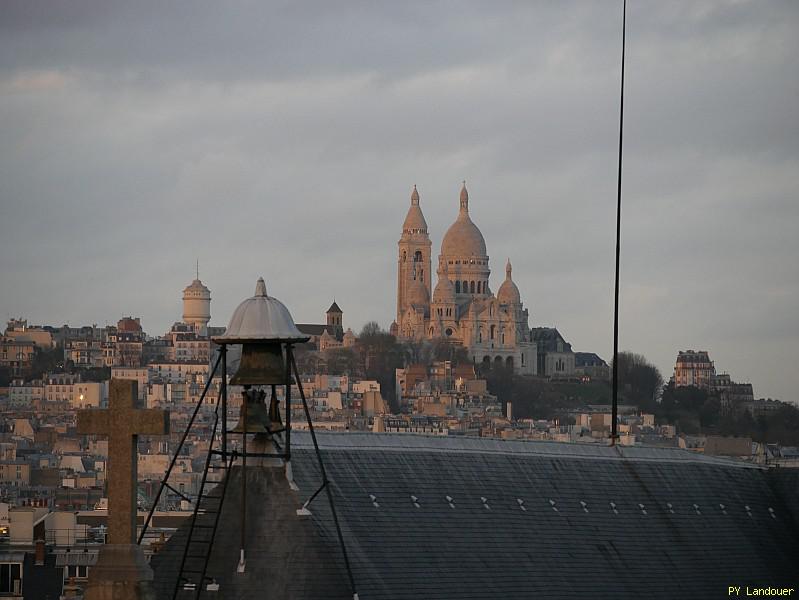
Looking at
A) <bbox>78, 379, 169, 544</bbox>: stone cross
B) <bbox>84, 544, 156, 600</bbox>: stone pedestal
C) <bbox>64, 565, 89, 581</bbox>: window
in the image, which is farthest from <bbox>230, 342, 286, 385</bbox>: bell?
<bbox>64, 565, 89, 581</bbox>: window

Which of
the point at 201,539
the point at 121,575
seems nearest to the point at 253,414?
the point at 201,539

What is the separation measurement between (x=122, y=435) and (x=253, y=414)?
7.96 m

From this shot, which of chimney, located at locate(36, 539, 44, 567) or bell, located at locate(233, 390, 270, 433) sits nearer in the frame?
bell, located at locate(233, 390, 270, 433)

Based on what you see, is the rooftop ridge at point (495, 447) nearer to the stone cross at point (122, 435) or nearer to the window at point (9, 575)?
the stone cross at point (122, 435)

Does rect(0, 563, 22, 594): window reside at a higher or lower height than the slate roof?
lower

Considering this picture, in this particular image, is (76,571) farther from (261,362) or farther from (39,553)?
(261,362)

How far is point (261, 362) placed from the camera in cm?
2997

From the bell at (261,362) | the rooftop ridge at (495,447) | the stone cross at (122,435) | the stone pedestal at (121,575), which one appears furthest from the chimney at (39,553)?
the stone pedestal at (121,575)

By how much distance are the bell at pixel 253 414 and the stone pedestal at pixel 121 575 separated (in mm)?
8338

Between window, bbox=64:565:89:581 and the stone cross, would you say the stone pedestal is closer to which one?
the stone cross

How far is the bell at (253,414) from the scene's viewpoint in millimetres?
30141

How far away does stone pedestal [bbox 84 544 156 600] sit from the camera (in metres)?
21.6

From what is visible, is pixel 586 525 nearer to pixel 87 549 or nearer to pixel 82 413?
pixel 82 413

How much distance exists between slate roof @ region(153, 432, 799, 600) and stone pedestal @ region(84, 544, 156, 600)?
8161 millimetres
